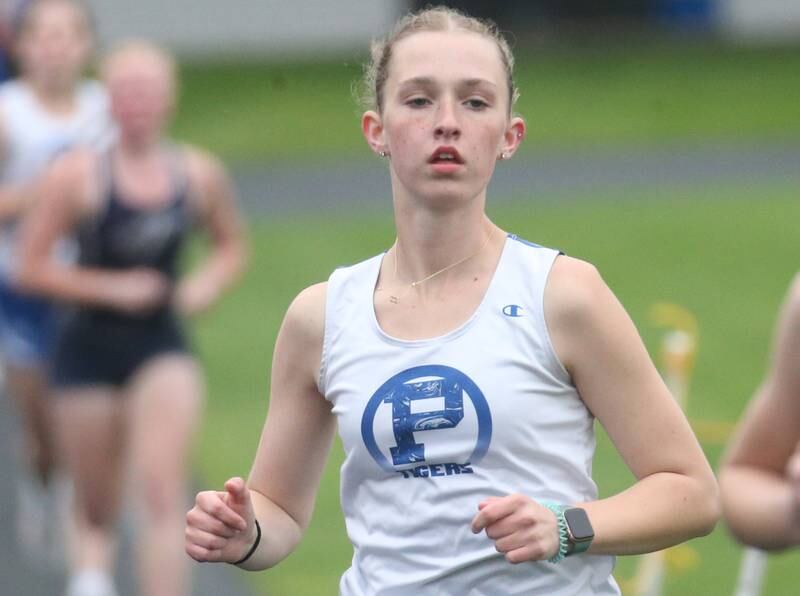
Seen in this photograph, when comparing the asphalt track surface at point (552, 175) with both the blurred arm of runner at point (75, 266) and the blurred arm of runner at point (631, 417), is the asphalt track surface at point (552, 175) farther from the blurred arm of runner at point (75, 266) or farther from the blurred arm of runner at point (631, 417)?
the blurred arm of runner at point (631, 417)

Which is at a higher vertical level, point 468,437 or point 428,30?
point 428,30

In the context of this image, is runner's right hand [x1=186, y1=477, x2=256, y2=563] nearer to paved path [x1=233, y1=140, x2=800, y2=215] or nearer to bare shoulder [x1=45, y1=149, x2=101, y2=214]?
bare shoulder [x1=45, y1=149, x2=101, y2=214]

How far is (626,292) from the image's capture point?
14.7 m

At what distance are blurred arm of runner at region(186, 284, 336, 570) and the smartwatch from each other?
2.14 feet

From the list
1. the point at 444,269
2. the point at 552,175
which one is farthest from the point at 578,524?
the point at 552,175

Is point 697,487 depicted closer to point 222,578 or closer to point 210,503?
point 210,503

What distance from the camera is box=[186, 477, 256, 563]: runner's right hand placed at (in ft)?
11.6

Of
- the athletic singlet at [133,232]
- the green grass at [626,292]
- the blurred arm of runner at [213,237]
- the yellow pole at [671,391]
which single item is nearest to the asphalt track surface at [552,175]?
the green grass at [626,292]

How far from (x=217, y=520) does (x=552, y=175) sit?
18.0 meters

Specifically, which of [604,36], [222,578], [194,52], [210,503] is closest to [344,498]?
[210,503]

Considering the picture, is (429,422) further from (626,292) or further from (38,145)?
(626,292)

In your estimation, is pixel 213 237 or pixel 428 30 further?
pixel 213 237

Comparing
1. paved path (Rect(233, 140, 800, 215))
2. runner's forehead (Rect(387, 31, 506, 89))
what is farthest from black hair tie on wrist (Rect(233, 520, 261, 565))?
paved path (Rect(233, 140, 800, 215))

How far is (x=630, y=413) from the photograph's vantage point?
353cm
